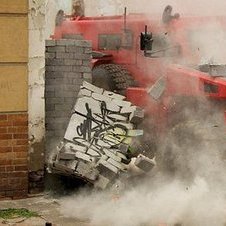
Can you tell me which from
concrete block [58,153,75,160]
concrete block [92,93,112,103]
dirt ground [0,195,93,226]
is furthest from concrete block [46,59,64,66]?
dirt ground [0,195,93,226]

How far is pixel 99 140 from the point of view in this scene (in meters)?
8.18

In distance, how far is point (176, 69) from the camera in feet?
28.9

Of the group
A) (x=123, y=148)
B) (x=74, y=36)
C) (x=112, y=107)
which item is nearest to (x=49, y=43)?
(x=112, y=107)

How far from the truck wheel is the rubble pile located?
1.92 metres

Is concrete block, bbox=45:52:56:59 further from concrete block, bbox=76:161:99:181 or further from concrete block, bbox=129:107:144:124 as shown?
concrete block, bbox=76:161:99:181

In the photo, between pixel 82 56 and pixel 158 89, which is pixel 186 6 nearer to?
pixel 158 89

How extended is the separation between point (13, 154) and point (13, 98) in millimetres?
722

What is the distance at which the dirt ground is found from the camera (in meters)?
7.04

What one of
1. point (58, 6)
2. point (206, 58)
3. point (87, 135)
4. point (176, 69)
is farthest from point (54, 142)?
point (58, 6)

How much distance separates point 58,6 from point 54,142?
38.4 ft

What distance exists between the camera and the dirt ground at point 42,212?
23.1ft

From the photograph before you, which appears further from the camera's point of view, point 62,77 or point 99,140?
point 62,77

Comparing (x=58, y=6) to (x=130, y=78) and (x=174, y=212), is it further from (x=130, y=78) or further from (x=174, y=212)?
(x=174, y=212)

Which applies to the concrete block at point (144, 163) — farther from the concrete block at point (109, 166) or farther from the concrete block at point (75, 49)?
the concrete block at point (75, 49)
